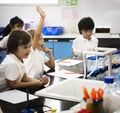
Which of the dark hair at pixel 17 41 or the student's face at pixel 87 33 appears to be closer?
the dark hair at pixel 17 41

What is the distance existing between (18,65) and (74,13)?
3261mm

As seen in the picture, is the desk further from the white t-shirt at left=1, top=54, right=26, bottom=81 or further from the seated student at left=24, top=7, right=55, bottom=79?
the seated student at left=24, top=7, right=55, bottom=79

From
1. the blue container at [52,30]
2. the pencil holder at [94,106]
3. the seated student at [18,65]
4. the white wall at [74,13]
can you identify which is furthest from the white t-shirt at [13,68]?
the white wall at [74,13]

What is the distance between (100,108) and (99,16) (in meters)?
4.09

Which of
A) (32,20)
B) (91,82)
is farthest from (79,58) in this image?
(32,20)

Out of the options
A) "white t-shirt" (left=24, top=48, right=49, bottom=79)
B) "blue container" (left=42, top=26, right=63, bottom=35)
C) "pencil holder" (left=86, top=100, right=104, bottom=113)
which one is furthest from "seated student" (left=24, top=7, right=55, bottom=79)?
"blue container" (left=42, top=26, right=63, bottom=35)

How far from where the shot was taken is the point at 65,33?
5.33m

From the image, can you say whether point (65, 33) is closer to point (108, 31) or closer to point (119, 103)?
point (108, 31)

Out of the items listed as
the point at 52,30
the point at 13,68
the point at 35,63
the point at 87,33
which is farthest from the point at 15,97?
the point at 52,30

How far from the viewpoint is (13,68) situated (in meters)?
2.12

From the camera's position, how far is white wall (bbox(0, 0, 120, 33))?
5064mm

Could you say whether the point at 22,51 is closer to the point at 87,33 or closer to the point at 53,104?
the point at 53,104

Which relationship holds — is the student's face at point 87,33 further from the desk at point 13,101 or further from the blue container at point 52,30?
the desk at point 13,101

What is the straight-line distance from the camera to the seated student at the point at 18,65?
2062 mm
